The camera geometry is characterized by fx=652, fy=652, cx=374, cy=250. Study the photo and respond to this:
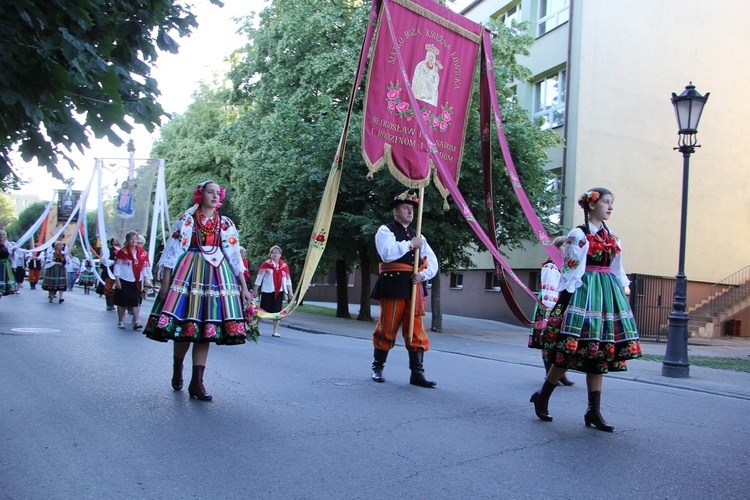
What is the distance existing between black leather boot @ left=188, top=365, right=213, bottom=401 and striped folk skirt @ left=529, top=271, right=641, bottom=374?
9.83ft

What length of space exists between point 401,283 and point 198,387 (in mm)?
2421

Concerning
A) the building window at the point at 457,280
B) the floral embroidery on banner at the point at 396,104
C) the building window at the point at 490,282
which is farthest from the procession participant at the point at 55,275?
the floral embroidery on banner at the point at 396,104

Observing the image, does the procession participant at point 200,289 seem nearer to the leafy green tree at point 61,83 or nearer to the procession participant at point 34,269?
the leafy green tree at point 61,83

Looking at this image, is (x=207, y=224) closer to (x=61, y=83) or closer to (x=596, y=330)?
(x=61, y=83)

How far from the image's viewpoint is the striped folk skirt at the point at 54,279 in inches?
821

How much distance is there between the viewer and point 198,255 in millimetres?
5840

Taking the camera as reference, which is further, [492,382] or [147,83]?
[492,382]

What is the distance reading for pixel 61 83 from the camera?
127 inches

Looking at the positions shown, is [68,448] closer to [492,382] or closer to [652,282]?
[492,382]

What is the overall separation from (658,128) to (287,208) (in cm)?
1371

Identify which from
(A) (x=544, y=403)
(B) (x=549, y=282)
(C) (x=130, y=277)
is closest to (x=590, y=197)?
(A) (x=544, y=403)

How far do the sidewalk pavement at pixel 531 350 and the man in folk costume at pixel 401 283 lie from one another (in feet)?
9.22

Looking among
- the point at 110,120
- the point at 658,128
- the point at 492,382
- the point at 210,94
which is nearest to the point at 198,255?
the point at 110,120

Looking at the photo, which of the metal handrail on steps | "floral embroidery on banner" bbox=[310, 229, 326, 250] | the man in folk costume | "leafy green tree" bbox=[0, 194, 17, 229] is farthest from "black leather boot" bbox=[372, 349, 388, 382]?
"leafy green tree" bbox=[0, 194, 17, 229]
